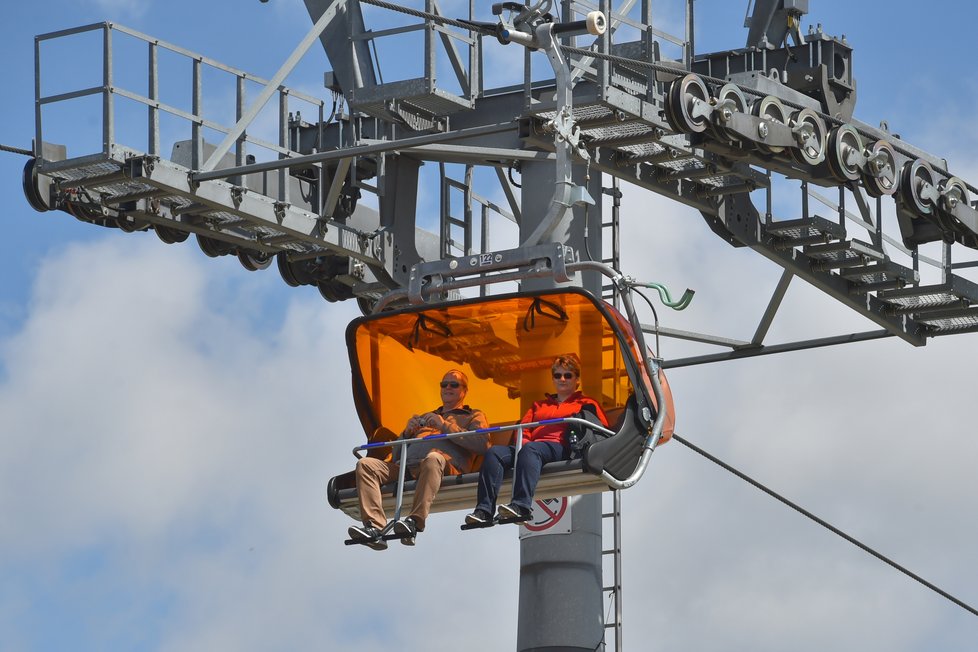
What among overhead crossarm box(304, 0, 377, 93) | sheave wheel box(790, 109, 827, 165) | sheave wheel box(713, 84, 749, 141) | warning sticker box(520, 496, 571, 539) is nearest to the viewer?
sheave wheel box(713, 84, 749, 141)

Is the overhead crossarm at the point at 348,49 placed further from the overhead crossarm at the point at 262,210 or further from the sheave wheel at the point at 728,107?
the sheave wheel at the point at 728,107

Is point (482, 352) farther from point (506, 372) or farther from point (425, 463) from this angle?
point (425, 463)

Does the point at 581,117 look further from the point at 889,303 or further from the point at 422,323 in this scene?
the point at 889,303

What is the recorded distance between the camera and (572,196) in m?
17.3

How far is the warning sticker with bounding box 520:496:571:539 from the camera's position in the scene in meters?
22.7

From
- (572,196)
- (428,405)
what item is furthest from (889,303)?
(572,196)

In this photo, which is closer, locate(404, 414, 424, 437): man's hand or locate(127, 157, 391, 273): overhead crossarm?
locate(404, 414, 424, 437): man's hand

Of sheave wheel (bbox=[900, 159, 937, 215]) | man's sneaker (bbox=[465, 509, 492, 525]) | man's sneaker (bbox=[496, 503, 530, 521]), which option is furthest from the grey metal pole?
man's sneaker (bbox=[496, 503, 530, 521])

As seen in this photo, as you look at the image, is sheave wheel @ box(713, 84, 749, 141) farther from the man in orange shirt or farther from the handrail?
the handrail

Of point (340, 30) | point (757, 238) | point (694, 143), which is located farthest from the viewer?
point (757, 238)

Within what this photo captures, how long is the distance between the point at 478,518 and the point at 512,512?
263 mm

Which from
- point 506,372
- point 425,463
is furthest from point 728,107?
point 425,463

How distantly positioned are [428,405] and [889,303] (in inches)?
286

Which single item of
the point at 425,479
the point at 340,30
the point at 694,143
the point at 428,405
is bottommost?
the point at 425,479
